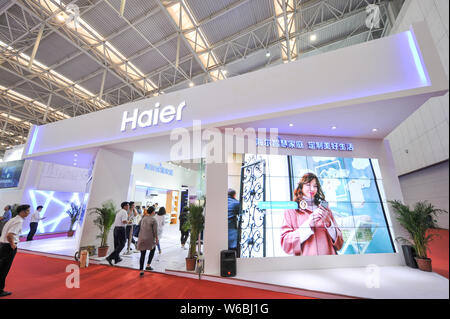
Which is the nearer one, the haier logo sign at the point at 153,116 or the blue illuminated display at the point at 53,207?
the haier logo sign at the point at 153,116

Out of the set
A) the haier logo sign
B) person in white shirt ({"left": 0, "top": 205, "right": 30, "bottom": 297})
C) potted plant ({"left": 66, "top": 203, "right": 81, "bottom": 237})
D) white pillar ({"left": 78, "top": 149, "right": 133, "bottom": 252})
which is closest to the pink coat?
the haier logo sign

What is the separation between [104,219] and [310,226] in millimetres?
5143

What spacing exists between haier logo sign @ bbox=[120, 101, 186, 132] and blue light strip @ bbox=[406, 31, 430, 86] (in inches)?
173

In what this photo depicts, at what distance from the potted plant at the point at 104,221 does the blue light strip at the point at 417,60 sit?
7090 mm

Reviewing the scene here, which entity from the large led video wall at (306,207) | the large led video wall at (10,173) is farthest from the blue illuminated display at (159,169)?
the large led video wall at (306,207)

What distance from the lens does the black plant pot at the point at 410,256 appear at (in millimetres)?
4188

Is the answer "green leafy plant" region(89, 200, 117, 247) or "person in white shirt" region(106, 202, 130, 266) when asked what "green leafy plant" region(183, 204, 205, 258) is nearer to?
"person in white shirt" region(106, 202, 130, 266)

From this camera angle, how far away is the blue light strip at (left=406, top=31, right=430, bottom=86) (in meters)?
3.21

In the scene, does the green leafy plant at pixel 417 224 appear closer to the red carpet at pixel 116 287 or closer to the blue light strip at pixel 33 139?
the red carpet at pixel 116 287
